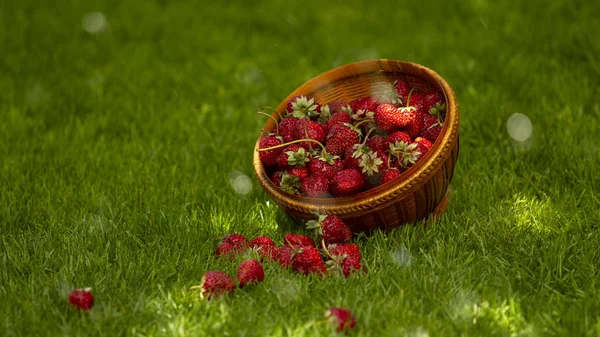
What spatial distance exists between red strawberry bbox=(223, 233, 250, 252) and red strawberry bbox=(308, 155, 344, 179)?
1.31ft

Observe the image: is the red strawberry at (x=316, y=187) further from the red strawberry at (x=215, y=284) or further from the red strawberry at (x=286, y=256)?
the red strawberry at (x=215, y=284)

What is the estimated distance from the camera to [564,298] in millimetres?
2461

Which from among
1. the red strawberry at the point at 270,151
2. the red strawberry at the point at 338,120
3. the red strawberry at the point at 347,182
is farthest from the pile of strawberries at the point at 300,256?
the red strawberry at the point at 338,120

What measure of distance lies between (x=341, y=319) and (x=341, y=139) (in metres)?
0.91

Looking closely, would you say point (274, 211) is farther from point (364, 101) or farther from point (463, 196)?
point (463, 196)

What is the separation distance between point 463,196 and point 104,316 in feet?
5.70

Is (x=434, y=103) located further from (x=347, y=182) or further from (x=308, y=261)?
(x=308, y=261)

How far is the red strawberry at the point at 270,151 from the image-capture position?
3.02 meters

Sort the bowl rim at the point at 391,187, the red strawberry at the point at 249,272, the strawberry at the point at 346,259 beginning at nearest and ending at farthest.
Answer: the red strawberry at the point at 249,272
the strawberry at the point at 346,259
the bowl rim at the point at 391,187

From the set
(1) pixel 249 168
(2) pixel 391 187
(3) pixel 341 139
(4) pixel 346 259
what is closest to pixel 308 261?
(4) pixel 346 259

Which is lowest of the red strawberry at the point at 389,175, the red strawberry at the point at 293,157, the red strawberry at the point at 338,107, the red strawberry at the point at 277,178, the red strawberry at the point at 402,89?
the red strawberry at the point at 277,178

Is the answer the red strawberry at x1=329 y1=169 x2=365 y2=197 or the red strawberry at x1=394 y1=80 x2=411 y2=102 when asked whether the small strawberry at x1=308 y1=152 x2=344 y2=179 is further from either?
the red strawberry at x1=394 y1=80 x2=411 y2=102

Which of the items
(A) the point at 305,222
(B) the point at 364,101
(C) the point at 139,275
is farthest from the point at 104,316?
(B) the point at 364,101

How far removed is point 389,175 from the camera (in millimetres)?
2758
